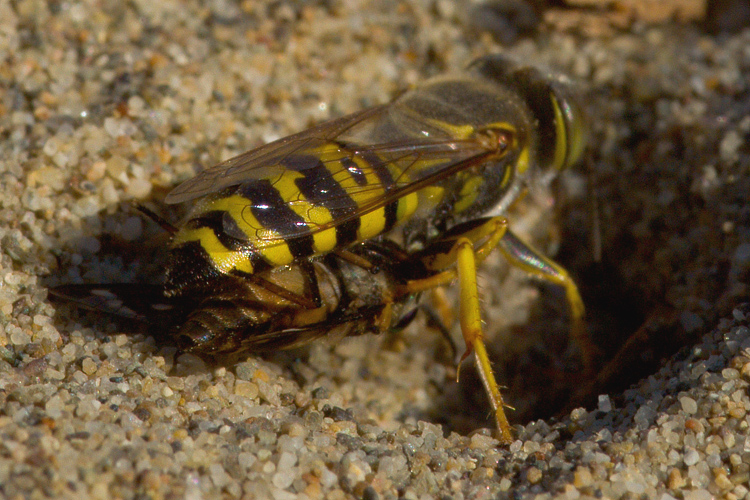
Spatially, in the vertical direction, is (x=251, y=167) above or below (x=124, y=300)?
above

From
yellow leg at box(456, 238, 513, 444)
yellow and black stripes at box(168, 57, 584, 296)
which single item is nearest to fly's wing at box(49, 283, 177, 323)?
yellow and black stripes at box(168, 57, 584, 296)

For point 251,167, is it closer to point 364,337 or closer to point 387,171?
point 387,171

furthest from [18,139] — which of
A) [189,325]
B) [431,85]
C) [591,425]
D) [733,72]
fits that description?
[733,72]

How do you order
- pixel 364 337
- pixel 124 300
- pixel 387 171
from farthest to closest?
pixel 364 337
pixel 387 171
pixel 124 300

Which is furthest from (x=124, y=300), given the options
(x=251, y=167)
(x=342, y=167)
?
(x=342, y=167)

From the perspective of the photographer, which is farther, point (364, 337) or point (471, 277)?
point (364, 337)

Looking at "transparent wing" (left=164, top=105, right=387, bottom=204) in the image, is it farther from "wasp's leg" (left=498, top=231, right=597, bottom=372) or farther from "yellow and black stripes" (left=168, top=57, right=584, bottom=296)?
"wasp's leg" (left=498, top=231, right=597, bottom=372)
